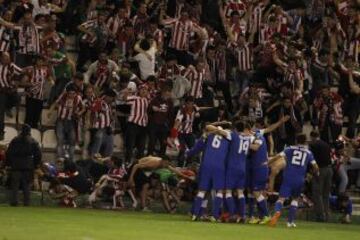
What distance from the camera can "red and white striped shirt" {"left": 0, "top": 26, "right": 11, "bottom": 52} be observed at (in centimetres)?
2662

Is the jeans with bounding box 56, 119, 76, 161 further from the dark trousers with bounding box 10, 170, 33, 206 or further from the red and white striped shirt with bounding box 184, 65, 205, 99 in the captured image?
the red and white striped shirt with bounding box 184, 65, 205, 99

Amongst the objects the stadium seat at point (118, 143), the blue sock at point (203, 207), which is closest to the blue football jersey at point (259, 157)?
the blue sock at point (203, 207)

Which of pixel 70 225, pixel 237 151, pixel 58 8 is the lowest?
pixel 70 225

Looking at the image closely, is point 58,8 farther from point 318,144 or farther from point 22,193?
point 318,144

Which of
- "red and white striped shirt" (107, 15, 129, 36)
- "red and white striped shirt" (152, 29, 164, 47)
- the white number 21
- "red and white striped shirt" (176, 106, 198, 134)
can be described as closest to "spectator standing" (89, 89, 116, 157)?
"red and white striped shirt" (176, 106, 198, 134)

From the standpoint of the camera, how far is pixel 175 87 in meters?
28.4

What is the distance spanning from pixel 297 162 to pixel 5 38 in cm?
783

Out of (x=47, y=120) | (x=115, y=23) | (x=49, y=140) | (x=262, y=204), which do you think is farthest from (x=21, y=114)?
(x=262, y=204)

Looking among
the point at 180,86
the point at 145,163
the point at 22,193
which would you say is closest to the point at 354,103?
the point at 180,86

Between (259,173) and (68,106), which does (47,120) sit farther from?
(259,173)

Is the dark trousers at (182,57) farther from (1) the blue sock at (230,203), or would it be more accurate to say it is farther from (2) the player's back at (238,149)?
(1) the blue sock at (230,203)

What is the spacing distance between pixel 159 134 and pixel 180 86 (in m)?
1.56

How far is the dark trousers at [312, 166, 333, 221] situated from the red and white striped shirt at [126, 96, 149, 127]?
414 cm

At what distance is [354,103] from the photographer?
2997cm
